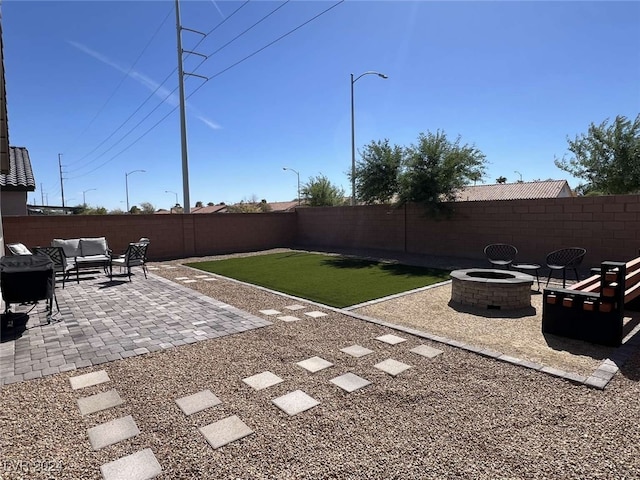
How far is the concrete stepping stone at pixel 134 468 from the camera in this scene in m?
2.11

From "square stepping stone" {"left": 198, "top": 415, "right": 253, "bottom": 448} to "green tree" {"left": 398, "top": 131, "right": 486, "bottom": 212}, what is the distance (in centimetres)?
1100

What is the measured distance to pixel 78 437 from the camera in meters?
2.52

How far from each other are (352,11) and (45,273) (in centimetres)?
919

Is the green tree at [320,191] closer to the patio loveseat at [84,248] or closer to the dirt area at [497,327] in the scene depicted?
the patio loveseat at [84,248]

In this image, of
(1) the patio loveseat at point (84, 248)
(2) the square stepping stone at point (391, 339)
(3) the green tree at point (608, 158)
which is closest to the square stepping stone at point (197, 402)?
(2) the square stepping stone at point (391, 339)

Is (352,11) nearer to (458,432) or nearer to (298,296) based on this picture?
(298,296)

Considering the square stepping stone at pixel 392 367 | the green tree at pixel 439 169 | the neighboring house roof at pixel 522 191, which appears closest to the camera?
the square stepping stone at pixel 392 367

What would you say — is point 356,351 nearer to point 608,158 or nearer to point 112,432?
point 112,432

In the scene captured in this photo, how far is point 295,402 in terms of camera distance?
119 inches

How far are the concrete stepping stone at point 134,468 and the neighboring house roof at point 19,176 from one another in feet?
41.1

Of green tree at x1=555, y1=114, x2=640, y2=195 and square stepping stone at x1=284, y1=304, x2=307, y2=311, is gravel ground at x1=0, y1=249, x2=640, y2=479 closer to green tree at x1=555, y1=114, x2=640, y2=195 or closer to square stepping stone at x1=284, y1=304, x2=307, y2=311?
square stepping stone at x1=284, y1=304, x2=307, y2=311

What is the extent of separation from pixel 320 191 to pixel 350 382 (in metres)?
20.4

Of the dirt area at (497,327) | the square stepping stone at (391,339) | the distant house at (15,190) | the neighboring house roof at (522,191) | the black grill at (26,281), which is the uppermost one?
the neighboring house roof at (522,191)

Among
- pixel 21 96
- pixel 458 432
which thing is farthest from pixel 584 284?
pixel 21 96
